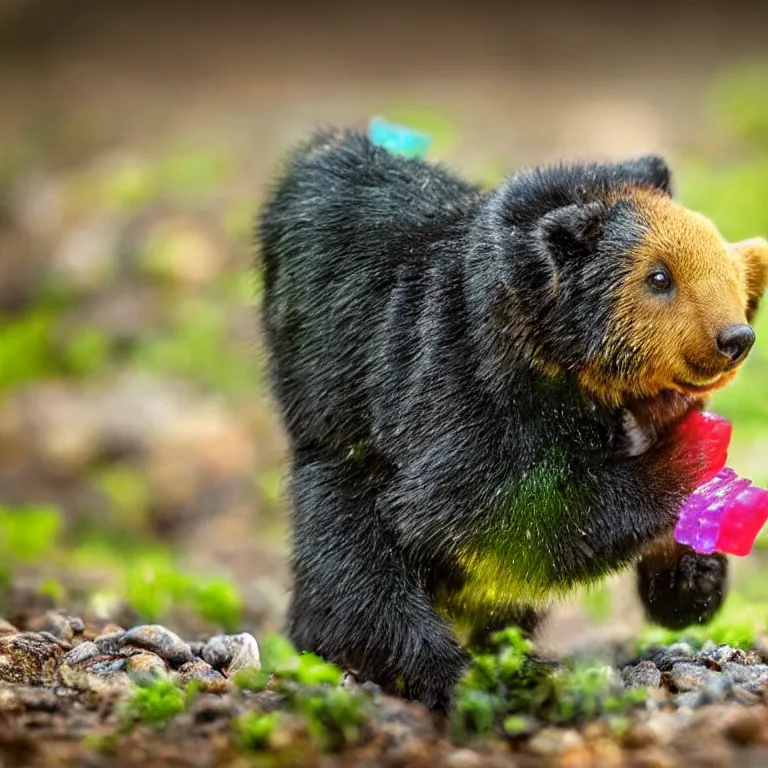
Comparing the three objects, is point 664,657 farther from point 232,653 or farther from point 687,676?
point 232,653

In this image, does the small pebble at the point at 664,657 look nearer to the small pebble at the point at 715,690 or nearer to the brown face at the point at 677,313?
the small pebble at the point at 715,690

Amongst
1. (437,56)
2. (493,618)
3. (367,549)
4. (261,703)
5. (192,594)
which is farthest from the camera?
(437,56)

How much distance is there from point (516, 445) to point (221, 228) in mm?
10024

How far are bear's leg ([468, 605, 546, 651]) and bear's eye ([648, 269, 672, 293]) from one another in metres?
1.64

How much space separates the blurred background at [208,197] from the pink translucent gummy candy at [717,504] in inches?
50.4

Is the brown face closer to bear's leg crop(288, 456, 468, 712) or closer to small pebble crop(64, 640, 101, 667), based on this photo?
bear's leg crop(288, 456, 468, 712)

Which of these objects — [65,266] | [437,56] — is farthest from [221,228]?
[437,56]

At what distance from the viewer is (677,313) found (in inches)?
191

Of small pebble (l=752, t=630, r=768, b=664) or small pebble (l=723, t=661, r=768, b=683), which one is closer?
small pebble (l=723, t=661, r=768, b=683)

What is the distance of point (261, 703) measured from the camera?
4.32 m

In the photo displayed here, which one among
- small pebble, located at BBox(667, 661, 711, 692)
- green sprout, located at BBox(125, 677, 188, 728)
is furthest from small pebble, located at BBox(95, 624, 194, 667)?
small pebble, located at BBox(667, 661, 711, 692)

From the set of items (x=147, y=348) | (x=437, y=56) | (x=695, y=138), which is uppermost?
(x=437, y=56)

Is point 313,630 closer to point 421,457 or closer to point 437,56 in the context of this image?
point 421,457

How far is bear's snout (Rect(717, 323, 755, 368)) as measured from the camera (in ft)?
15.4
